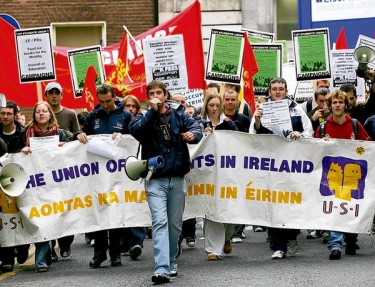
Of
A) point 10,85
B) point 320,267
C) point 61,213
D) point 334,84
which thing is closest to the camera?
point 320,267

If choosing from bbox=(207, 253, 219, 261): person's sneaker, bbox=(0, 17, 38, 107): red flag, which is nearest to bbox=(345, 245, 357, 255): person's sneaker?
bbox=(207, 253, 219, 261): person's sneaker

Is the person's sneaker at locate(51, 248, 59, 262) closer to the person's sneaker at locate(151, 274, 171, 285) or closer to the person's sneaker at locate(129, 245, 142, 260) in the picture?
the person's sneaker at locate(129, 245, 142, 260)

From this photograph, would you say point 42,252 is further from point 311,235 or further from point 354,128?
point 311,235

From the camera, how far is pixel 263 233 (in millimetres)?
16562

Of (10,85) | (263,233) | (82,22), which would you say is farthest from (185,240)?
(82,22)

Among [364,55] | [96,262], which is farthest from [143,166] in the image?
[364,55]

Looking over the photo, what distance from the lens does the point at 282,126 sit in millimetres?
13398

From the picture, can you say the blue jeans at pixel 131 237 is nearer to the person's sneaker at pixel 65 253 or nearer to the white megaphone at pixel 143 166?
the person's sneaker at pixel 65 253

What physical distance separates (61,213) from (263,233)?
398cm

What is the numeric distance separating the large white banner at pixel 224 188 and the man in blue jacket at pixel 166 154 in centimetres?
148

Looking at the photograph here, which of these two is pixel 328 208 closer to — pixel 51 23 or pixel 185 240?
pixel 185 240

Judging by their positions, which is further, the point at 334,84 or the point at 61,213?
the point at 334,84

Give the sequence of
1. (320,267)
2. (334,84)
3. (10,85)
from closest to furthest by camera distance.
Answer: (320,267) < (334,84) < (10,85)

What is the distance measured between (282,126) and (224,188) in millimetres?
885
